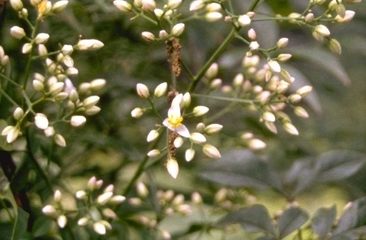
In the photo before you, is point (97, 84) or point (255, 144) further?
point (255, 144)

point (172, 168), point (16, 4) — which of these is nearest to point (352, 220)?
point (172, 168)

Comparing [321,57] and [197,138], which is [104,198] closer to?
[197,138]

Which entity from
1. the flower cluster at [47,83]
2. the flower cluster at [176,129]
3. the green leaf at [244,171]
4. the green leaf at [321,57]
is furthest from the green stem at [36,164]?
the green leaf at [321,57]

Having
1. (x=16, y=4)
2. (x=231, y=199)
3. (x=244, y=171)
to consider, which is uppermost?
(x=16, y=4)

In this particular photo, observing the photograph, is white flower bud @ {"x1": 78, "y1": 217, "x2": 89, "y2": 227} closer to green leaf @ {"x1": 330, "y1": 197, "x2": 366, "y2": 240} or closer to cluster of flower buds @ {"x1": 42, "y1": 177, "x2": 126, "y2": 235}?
cluster of flower buds @ {"x1": 42, "y1": 177, "x2": 126, "y2": 235}

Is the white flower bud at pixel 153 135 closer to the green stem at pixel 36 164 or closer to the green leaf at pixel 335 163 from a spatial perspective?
the green stem at pixel 36 164

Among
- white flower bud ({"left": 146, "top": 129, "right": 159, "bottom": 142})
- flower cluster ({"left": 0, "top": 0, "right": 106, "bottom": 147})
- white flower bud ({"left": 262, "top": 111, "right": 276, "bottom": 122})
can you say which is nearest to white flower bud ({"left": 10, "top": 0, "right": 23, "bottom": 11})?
flower cluster ({"left": 0, "top": 0, "right": 106, "bottom": 147})
